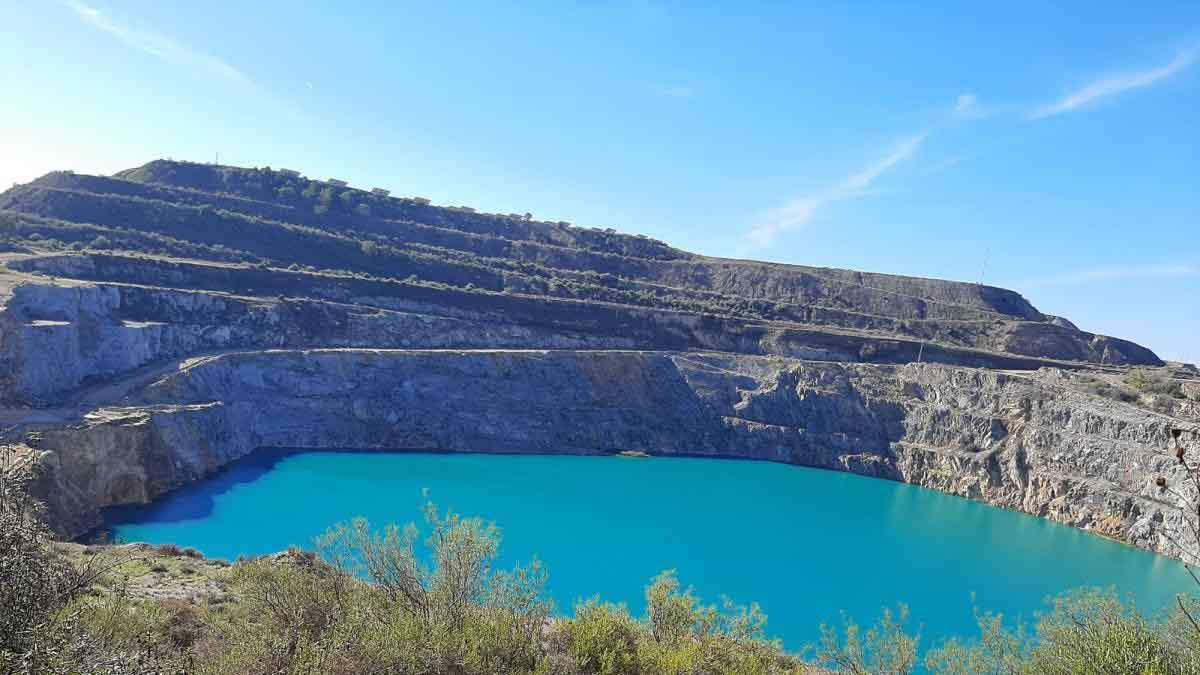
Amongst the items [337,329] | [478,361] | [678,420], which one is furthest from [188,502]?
[678,420]

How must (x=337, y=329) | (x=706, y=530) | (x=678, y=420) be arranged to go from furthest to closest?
1. (x=678, y=420)
2. (x=337, y=329)
3. (x=706, y=530)

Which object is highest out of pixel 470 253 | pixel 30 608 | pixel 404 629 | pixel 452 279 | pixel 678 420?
pixel 470 253

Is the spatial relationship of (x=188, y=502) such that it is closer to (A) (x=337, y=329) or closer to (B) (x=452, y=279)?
(A) (x=337, y=329)

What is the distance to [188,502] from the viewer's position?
105ft

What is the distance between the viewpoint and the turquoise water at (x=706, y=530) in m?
27.1

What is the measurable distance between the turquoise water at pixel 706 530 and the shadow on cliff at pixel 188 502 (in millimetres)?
138

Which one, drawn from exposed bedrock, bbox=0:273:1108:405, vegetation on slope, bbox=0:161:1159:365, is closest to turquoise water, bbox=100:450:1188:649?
exposed bedrock, bbox=0:273:1108:405

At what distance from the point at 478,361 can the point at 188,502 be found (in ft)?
71.7

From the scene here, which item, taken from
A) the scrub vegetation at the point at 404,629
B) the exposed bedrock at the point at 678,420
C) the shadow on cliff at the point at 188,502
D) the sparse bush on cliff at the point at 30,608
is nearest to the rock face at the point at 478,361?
the exposed bedrock at the point at 678,420

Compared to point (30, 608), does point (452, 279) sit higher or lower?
higher

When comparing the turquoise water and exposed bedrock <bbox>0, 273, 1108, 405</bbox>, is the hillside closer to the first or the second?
exposed bedrock <bbox>0, 273, 1108, 405</bbox>

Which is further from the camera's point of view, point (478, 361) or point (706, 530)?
point (478, 361)

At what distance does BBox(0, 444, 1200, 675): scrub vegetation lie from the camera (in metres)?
8.94

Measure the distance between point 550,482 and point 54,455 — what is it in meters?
23.2
